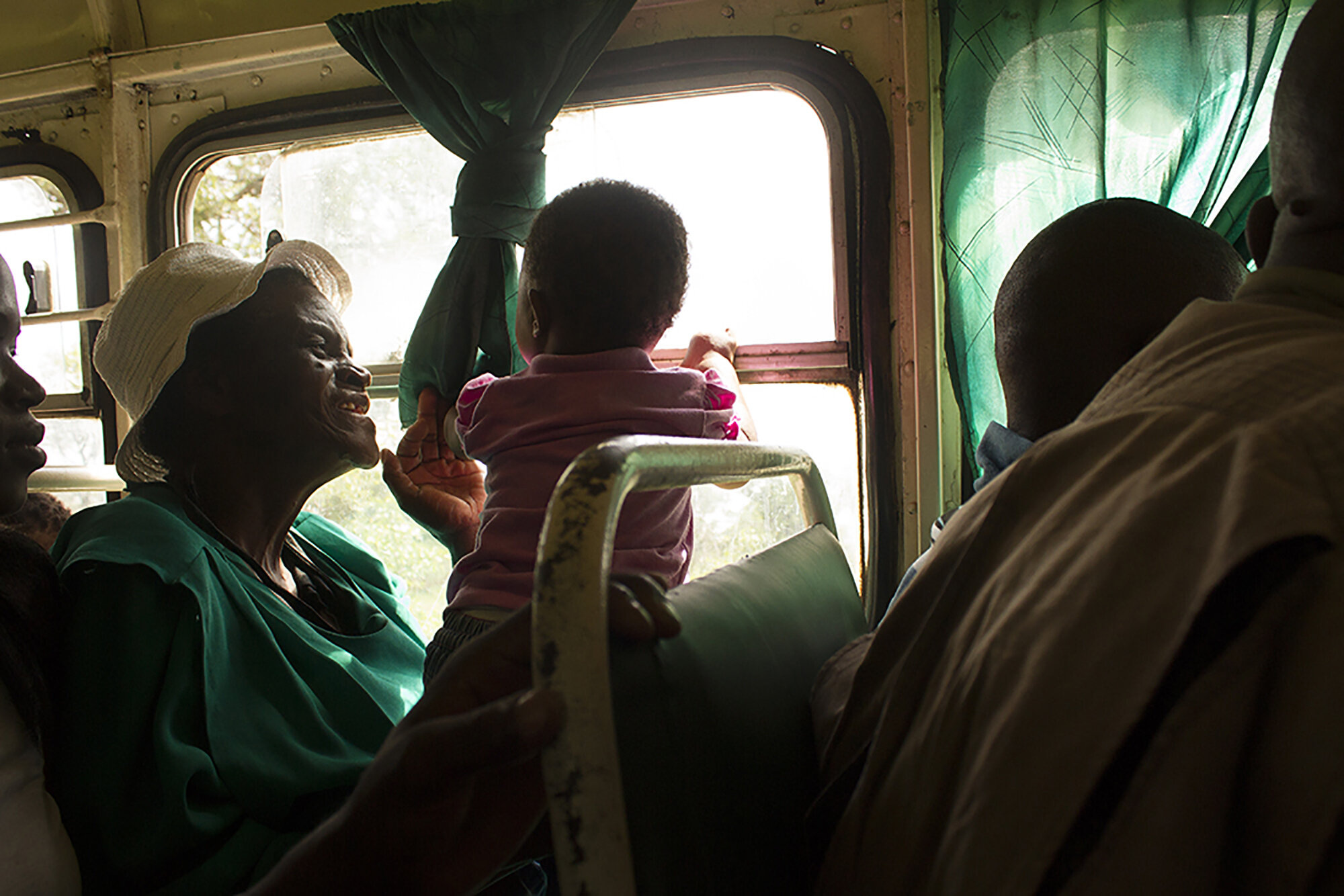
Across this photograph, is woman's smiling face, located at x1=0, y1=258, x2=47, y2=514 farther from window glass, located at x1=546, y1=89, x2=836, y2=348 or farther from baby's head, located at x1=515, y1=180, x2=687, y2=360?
window glass, located at x1=546, y1=89, x2=836, y2=348

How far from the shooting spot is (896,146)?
7.12 ft

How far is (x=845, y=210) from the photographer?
2.22 metres

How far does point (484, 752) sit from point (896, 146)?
2.00 metres

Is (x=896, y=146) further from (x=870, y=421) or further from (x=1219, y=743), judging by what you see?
(x=1219, y=743)

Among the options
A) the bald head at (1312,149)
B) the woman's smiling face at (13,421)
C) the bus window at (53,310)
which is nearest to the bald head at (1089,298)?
the bald head at (1312,149)

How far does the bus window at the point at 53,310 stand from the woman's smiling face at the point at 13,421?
81.5 inches

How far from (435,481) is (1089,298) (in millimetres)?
1516

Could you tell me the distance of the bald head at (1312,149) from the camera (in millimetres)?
654

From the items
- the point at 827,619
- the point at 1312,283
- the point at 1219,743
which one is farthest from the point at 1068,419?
the point at 1219,743

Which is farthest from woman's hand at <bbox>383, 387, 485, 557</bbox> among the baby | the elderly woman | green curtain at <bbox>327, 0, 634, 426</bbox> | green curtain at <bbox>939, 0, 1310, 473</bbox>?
green curtain at <bbox>939, 0, 1310, 473</bbox>

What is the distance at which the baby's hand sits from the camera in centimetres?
221

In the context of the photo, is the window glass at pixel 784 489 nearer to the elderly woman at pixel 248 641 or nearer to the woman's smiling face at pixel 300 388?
the elderly woman at pixel 248 641

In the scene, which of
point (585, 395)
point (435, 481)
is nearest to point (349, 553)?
point (435, 481)

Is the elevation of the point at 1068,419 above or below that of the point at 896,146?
below
